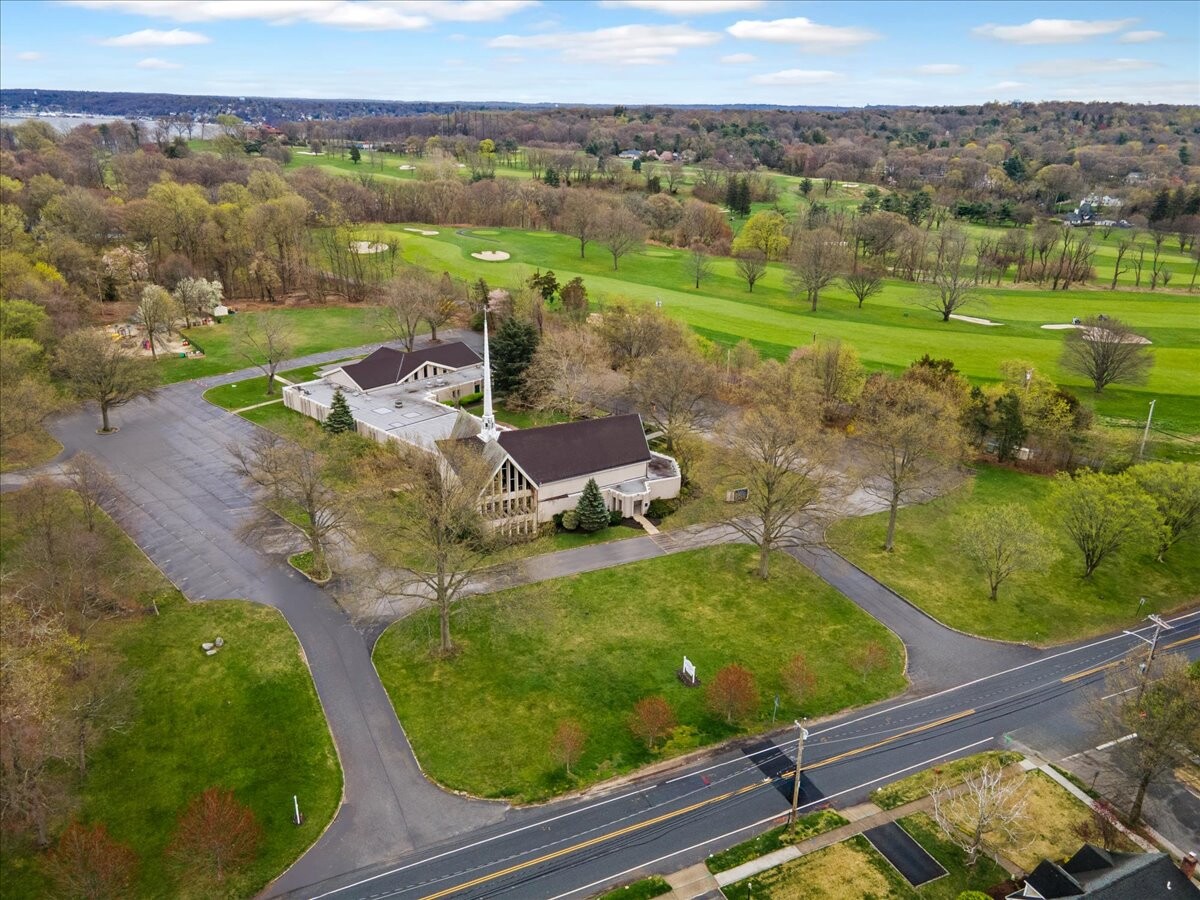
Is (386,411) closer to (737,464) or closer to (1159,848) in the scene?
(737,464)

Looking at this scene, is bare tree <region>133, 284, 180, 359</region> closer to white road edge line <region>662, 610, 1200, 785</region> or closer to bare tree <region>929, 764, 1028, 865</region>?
white road edge line <region>662, 610, 1200, 785</region>

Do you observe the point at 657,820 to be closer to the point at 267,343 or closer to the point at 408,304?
the point at 267,343

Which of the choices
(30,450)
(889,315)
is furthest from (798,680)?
(889,315)

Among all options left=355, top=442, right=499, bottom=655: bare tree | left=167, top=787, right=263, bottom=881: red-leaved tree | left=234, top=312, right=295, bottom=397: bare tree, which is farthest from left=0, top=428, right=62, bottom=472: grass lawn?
left=167, top=787, right=263, bottom=881: red-leaved tree

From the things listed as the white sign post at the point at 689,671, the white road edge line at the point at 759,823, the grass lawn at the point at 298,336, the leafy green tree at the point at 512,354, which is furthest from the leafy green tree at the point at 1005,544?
the grass lawn at the point at 298,336

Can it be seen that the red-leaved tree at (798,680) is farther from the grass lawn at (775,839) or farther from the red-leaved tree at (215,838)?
the red-leaved tree at (215,838)
